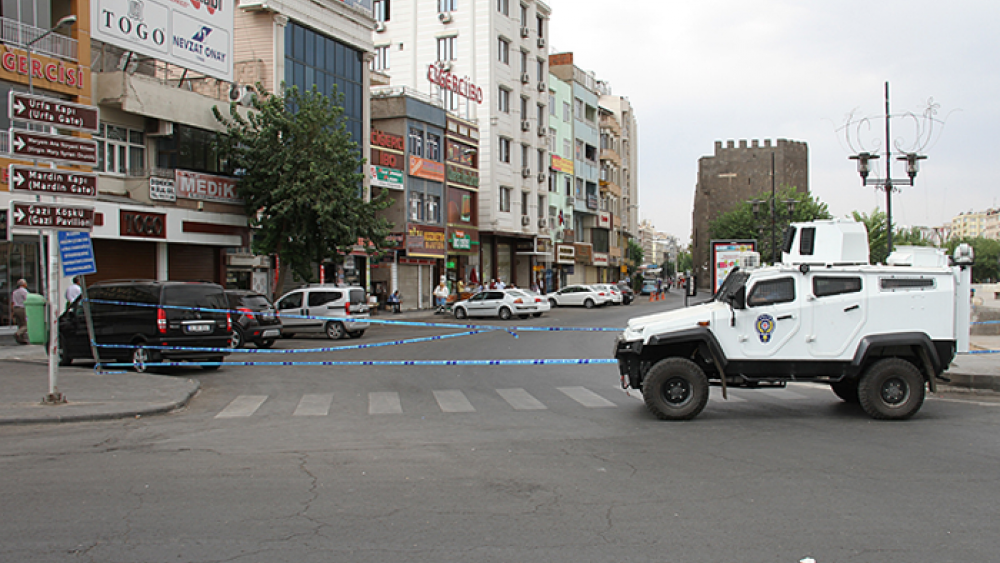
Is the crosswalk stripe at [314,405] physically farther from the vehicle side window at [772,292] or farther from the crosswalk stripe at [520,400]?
the vehicle side window at [772,292]

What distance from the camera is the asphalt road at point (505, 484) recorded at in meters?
5.03

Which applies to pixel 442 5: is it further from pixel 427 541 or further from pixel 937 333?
pixel 427 541

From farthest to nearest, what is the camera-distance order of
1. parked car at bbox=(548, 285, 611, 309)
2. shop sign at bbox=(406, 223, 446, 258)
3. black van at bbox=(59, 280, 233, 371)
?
parked car at bbox=(548, 285, 611, 309), shop sign at bbox=(406, 223, 446, 258), black van at bbox=(59, 280, 233, 371)

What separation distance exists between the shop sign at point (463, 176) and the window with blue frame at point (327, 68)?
8.91 metres

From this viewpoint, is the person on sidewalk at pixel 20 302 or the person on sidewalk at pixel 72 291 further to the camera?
the person on sidewalk at pixel 72 291

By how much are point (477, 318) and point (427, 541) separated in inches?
1237

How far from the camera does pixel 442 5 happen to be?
51188 millimetres

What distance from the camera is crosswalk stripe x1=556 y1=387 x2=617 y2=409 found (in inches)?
442

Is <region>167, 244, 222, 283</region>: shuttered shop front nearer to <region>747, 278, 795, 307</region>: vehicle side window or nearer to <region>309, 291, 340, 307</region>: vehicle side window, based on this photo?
<region>309, 291, 340, 307</region>: vehicle side window

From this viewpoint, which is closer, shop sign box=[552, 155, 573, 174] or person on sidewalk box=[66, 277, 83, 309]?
person on sidewalk box=[66, 277, 83, 309]

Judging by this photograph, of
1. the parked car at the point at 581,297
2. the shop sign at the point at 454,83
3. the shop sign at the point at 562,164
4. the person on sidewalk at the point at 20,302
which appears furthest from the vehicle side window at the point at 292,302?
the shop sign at the point at 562,164

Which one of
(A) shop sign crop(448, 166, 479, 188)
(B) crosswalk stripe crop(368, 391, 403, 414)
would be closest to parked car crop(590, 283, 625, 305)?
(A) shop sign crop(448, 166, 479, 188)

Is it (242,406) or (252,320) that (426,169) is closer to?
(252,320)

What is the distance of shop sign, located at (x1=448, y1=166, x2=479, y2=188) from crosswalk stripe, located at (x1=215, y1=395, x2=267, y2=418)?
3323 cm
